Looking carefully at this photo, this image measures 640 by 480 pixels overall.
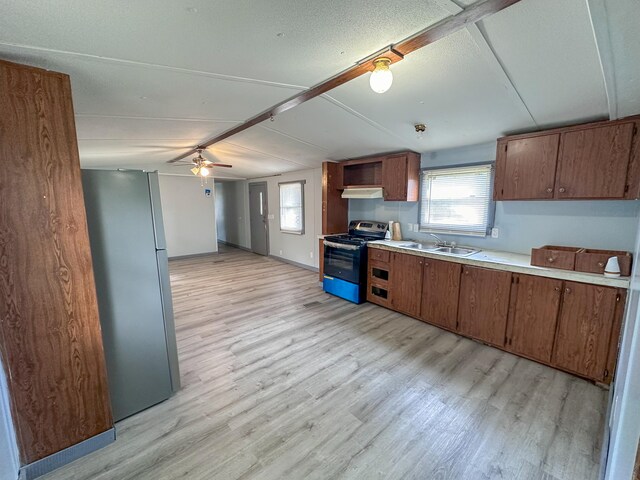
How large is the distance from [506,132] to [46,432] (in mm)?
4386

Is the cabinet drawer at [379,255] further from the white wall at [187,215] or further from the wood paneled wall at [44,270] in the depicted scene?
the white wall at [187,215]

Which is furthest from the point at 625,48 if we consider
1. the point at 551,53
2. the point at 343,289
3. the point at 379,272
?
the point at 343,289

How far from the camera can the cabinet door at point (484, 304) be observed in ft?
8.86

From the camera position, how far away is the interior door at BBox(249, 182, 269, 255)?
7.20 m

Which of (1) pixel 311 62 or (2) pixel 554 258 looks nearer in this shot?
(1) pixel 311 62

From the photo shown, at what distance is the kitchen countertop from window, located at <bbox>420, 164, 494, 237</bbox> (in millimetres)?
419

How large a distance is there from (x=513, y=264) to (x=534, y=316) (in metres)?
0.52

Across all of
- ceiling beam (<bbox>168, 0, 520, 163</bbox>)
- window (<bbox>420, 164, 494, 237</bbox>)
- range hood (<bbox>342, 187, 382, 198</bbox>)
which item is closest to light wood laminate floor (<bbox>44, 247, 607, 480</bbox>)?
window (<bbox>420, 164, 494, 237</bbox>)

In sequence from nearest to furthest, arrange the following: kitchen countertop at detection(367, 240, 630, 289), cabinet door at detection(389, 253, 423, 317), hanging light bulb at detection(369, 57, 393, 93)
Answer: hanging light bulb at detection(369, 57, 393, 93) → kitchen countertop at detection(367, 240, 630, 289) → cabinet door at detection(389, 253, 423, 317)

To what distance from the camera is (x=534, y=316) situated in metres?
2.52

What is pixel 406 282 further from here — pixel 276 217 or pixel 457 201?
pixel 276 217

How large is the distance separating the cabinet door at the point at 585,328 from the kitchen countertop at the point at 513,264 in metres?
0.06

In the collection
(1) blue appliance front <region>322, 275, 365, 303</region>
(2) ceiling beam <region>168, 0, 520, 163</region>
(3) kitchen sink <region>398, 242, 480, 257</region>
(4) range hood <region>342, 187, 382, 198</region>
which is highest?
(2) ceiling beam <region>168, 0, 520, 163</region>

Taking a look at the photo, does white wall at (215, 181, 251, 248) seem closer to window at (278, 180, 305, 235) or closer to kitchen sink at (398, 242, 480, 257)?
window at (278, 180, 305, 235)
